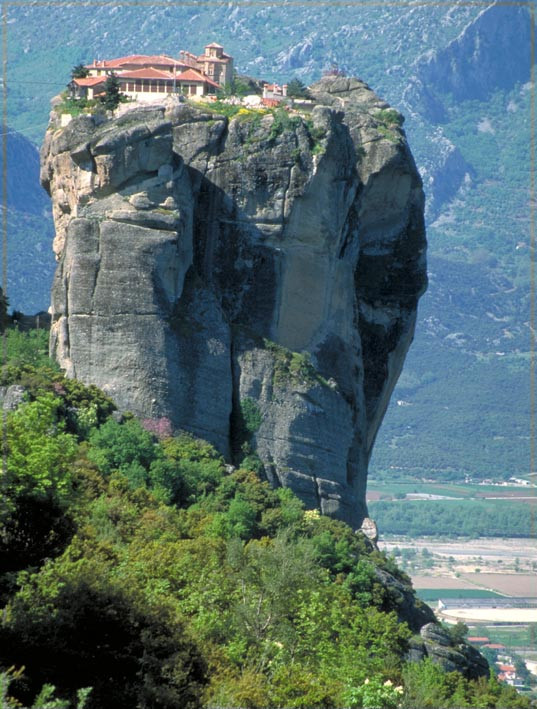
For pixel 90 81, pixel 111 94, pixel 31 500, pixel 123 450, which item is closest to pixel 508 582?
pixel 90 81

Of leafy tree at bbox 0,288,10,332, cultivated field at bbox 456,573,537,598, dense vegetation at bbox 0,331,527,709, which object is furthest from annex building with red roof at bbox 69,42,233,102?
cultivated field at bbox 456,573,537,598

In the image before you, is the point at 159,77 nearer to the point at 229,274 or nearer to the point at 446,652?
the point at 229,274

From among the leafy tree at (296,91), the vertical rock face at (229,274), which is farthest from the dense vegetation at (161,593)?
the leafy tree at (296,91)

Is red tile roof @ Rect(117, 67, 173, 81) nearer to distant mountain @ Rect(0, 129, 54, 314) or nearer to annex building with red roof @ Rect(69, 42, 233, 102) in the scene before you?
annex building with red roof @ Rect(69, 42, 233, 102)

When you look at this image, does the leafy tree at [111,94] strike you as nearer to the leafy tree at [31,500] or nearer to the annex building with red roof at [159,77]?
the annex building with red roof at [159,77]

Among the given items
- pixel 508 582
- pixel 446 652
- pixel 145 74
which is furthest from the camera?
pixel 508 582

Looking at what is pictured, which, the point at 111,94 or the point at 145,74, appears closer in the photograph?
the point at 111,94
